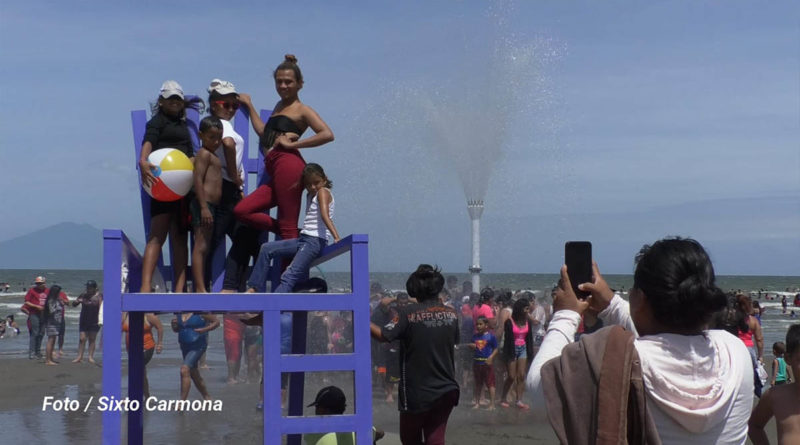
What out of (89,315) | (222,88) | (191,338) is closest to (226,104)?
(222,88)

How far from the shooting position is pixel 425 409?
5801mm

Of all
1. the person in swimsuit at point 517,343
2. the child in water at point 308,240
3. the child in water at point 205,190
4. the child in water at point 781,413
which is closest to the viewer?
the child in water at point 781,413

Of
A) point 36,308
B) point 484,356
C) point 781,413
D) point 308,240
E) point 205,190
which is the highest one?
point 205,190

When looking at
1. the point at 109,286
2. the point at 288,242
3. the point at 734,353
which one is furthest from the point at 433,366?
the point at 734,353

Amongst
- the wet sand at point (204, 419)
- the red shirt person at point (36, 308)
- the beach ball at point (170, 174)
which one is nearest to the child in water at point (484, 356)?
the wet sand at point (204, 419)

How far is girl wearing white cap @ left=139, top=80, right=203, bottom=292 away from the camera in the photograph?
5.21 metres

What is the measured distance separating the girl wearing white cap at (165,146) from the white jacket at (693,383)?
10.6 feet

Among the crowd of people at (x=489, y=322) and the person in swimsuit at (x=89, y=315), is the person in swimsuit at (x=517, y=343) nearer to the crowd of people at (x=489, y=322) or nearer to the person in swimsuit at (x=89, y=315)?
the crowd of people at (x=489, y=322)

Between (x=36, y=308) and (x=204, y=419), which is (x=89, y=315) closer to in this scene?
(x=36, y=308)

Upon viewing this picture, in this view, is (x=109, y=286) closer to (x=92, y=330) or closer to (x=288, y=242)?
(x=288, y=242)

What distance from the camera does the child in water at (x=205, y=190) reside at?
5168 millimetres

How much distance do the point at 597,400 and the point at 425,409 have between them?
139 inches

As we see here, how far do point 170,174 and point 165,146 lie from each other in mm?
248

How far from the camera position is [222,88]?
18.3 feet
